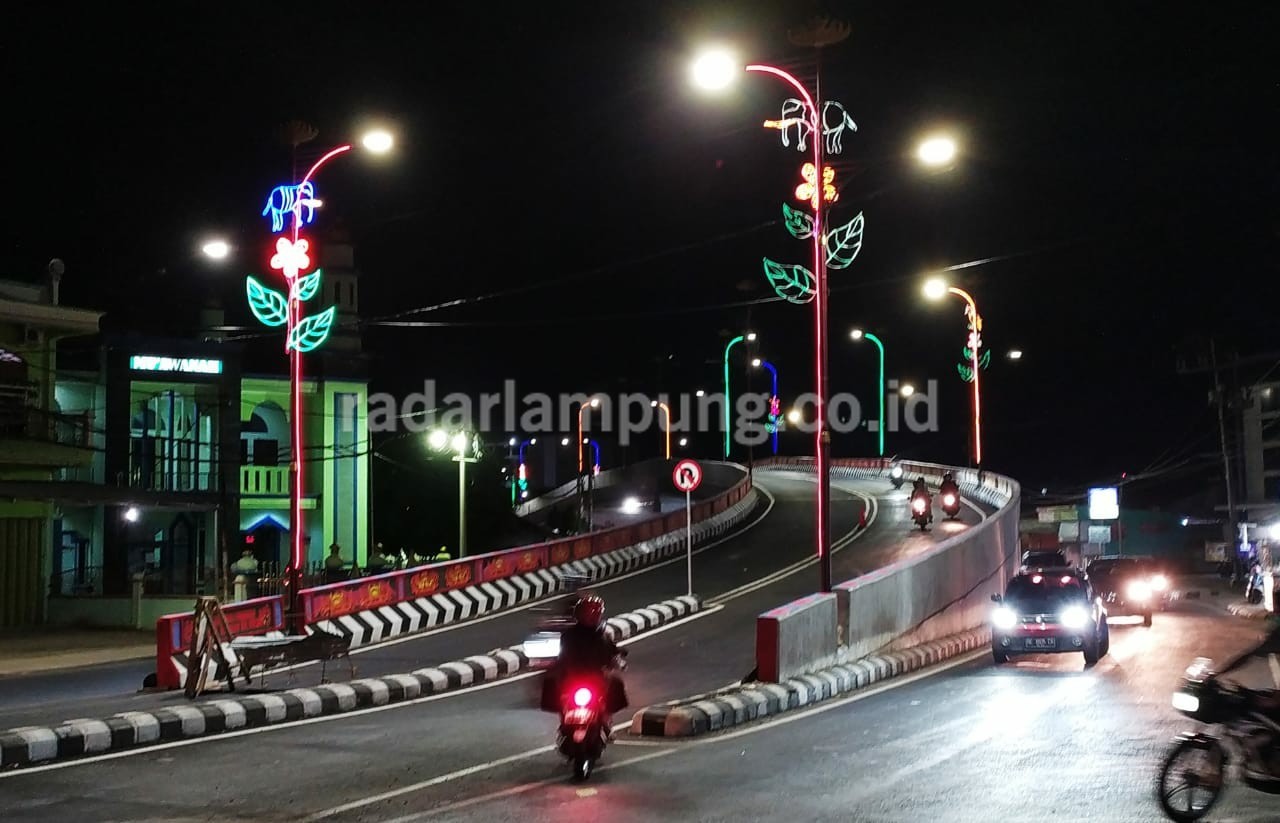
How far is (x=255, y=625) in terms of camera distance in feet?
68.1

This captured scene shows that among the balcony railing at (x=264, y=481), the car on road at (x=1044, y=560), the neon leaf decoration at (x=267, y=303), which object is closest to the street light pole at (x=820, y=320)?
the neon leaf decoration at (x=267, y=303)

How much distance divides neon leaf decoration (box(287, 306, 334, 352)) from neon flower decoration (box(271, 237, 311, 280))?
81cm

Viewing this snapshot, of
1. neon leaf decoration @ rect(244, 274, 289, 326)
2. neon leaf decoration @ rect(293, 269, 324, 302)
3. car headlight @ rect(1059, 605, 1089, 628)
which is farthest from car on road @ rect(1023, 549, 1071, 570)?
neon leaf decoration @ rect(244, 274, 289, 326)

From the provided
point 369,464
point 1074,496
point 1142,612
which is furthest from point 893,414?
point 1142,612

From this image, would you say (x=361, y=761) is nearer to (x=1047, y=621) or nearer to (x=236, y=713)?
(x=236, y=713)

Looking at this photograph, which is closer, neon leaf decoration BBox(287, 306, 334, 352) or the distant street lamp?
neon leaf decoration BBox(287, 306, 334, 352)

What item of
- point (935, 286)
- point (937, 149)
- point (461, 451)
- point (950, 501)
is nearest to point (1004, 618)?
point (937, 149)

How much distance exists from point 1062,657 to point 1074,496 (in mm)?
54132

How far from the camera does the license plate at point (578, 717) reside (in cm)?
1012

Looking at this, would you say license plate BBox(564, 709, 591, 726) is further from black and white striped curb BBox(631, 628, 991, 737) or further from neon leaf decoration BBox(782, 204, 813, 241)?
neon leaf decoration BBox(782, 204, 813, 241)

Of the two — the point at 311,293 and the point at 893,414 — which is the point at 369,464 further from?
the point at 893,414

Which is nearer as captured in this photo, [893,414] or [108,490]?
[108,490]

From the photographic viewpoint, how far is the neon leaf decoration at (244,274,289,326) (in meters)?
20.7

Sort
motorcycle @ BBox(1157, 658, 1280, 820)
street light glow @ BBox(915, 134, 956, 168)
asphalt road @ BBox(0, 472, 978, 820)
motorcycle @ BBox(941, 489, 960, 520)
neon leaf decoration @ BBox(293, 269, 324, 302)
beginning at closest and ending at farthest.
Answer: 1. motorcycle @ BBox(1157, 658, 1280, 820)
2. asphalt road @ BBox(0, 472, 978, 820)
3. street light glow @ BBox(915, 134, 956, 168)
4. neon leaf decoration @ BBox(293, 269, 324, 302)
5. motorcycle @ BBox(941, 489, 960, 520)
